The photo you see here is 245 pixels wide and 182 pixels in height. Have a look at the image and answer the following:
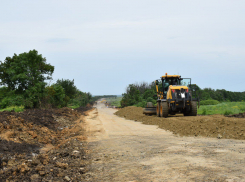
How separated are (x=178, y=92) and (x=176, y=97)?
1.40ft

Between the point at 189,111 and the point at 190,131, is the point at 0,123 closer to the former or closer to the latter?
the point at 190,131

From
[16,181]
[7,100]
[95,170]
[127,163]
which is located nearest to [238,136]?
[127,163]

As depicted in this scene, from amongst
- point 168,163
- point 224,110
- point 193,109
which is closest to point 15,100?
point 193,109

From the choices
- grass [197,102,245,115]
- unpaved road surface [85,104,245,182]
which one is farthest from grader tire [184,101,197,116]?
unpaved road surface [85,104,245,182]

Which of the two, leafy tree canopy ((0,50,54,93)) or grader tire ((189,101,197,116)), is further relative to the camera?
leafy tree canopy ((0,50,54,93))

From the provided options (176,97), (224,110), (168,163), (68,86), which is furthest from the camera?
(68,86)

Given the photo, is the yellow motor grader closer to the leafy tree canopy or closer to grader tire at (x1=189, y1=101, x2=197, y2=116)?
grader tire at (x1=189, y1=101, x2=197, y2=116)

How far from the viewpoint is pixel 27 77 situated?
33938 mm

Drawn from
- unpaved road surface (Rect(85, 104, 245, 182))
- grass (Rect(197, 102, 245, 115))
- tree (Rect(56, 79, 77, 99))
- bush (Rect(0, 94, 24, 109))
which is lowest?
unpaved road surface (Rect(85, 104, 245, 182))

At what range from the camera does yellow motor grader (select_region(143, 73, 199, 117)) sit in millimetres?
19094

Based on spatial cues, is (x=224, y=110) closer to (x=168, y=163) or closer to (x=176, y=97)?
(x=176, y=97)

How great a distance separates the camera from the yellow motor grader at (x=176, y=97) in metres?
19.1

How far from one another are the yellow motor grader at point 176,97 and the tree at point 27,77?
20.0 meters

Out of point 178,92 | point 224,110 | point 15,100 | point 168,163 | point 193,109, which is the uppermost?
point 178,92
